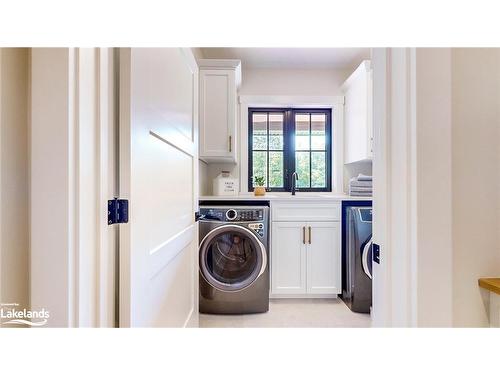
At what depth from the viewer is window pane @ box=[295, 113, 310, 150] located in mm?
3084

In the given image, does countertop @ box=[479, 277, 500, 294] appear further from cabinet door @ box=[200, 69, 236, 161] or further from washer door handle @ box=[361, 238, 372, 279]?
cabinet door @ box=[200, 69, 236, 161]

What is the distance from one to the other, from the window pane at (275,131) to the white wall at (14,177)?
8.51ft

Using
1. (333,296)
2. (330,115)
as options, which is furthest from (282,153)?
(333,296)

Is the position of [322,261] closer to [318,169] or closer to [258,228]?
[258,228]

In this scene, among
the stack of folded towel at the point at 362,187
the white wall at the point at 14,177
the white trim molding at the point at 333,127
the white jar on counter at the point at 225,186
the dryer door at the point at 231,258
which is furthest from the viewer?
the white trim molding at the point at 333,127

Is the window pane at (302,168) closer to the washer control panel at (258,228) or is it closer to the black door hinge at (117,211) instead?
Answer: the washer control panel at (258,228)

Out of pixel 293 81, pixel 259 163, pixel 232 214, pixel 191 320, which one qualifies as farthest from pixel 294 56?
pixel 191 320

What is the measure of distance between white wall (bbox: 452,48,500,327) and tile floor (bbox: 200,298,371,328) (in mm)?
1515

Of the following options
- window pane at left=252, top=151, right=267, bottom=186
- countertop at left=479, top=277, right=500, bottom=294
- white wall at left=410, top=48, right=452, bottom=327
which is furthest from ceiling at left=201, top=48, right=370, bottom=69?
countertop at left=479, top=277, right=500, bottom=294

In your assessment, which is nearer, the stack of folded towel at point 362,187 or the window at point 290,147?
the stack of folded towel at point 362,187

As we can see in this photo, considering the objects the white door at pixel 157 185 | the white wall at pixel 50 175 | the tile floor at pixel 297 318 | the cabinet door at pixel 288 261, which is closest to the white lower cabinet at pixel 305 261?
the cabinet door at pixel 288 261

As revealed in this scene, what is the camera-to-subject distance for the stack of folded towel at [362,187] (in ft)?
8.26

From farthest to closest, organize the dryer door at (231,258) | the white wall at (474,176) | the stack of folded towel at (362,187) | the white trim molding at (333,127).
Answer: the white trim molding at (333,127) < the stack of folded towel at (362,187) < the dryer door at (231,258) < the white wall at (474,176)
